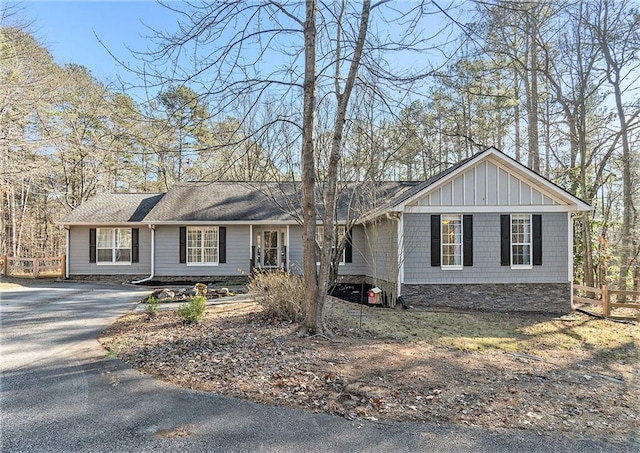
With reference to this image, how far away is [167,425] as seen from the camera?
3.52 metres

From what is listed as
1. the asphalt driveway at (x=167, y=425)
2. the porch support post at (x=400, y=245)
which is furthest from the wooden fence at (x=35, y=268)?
the porch support post at (x=400, y=245)

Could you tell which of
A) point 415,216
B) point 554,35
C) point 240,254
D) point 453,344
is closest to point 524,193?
point 415,216

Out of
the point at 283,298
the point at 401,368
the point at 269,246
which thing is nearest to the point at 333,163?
the point at 283,298

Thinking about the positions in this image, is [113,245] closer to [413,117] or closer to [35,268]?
[35,268]

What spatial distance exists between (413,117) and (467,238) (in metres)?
5.00

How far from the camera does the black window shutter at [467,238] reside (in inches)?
480

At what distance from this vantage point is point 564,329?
10273mm

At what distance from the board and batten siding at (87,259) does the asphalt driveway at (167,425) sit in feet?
38.9

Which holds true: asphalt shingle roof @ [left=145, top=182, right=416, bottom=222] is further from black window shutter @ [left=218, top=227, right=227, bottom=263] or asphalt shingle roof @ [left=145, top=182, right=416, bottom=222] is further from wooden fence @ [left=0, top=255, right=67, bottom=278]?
wooden fence @ [left=0, top=255, right=67, bottom=278]

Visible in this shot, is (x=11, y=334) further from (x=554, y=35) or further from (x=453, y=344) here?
(x=554, y=35)

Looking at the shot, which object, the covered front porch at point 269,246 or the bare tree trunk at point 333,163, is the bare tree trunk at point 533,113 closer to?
the covered front porch at point 269,246

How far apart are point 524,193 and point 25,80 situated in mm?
18177

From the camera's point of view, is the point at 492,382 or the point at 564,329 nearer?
the point at 492,382

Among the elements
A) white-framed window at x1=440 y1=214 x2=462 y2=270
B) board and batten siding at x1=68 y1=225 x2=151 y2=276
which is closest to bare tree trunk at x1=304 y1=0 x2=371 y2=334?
white-framed window at x1=440 y1=214 x2=462 y2=270
